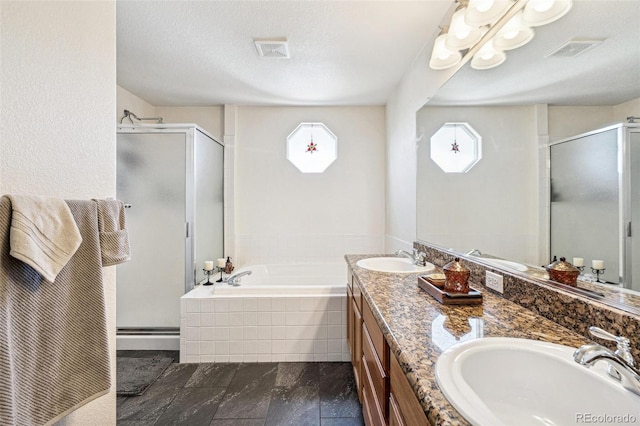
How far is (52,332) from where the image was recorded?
0.77 meters

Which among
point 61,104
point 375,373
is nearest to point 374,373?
point 375,373

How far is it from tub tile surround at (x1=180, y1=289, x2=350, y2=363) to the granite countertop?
3.52 feet

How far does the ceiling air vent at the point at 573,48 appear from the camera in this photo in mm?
836

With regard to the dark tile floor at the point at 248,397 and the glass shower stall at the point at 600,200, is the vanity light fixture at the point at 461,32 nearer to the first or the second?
the glass shower stall at the point at 600,200

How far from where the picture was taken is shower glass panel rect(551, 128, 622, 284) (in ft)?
2.52

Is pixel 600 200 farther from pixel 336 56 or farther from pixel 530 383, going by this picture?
pixel 336 56

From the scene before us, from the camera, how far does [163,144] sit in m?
2.40

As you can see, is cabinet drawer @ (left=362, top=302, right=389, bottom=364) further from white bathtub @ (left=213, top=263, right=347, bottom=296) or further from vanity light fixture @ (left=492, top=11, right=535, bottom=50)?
white bathtub @ (left=213, top=263, right=347, bottom=296)

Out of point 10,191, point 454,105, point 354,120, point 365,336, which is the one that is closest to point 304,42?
point 454,105

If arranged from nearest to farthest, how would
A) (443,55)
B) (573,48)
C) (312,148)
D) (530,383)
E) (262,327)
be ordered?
(530,383) < (573,48) < (443,55) < (262,327) < (312,148)

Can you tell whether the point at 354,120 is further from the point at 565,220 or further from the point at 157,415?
the point at 157,415

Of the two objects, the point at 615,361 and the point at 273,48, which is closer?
the point at 615,361

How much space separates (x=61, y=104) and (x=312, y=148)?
2501 mm

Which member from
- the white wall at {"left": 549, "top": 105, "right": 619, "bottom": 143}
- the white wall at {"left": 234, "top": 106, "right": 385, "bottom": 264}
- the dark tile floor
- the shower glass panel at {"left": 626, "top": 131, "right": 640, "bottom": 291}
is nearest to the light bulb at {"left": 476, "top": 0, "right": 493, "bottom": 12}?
the white wall at {"left": 549, "top": 105, "right": 619, "bottom": 143}
